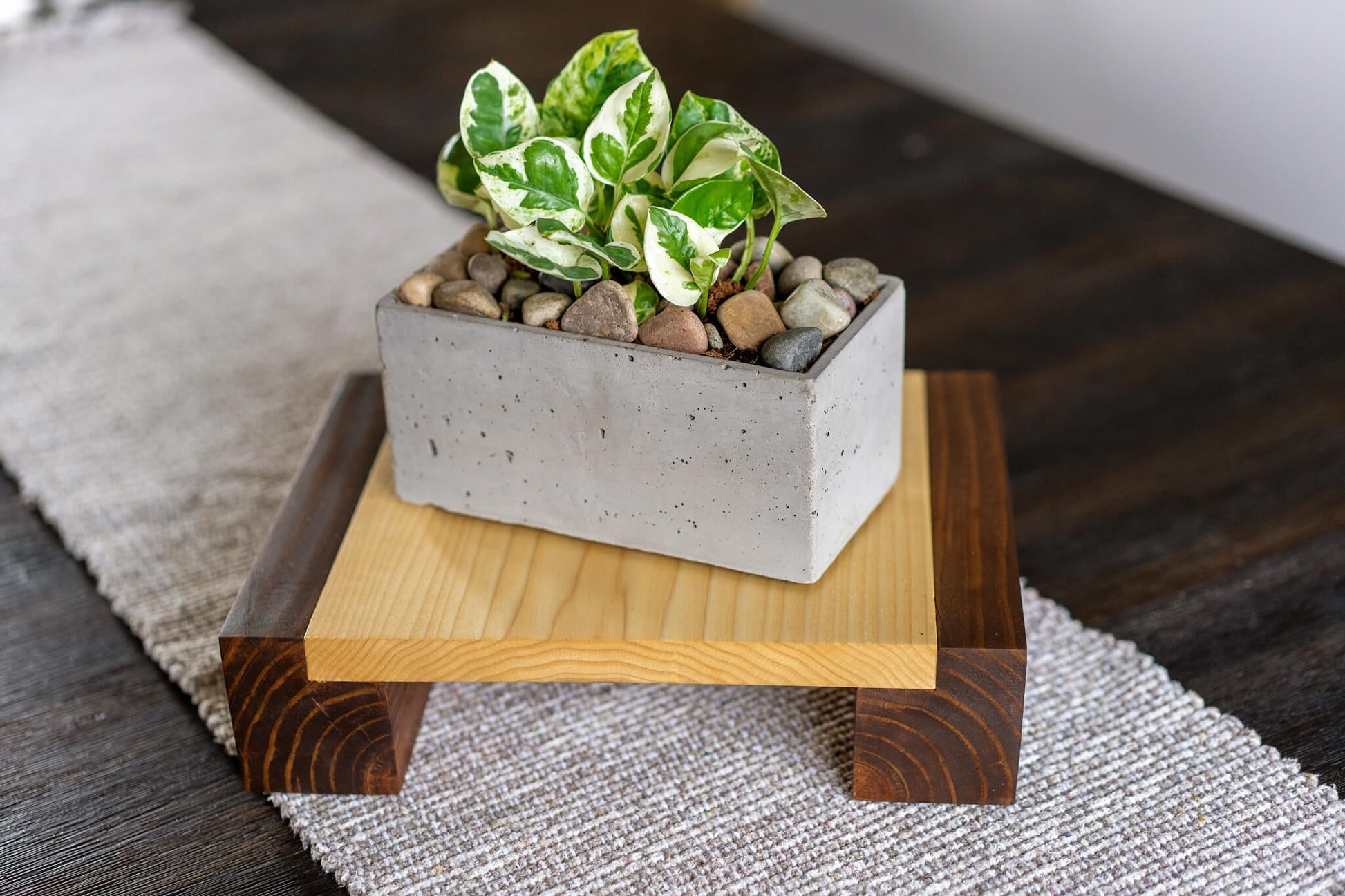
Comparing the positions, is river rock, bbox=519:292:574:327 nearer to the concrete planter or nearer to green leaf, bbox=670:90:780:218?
the concrete planter

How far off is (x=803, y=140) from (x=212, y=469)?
1204 millimetres

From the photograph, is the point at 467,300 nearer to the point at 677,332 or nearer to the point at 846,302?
the point at 677,332

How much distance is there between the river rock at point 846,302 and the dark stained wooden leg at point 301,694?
1.35 feet

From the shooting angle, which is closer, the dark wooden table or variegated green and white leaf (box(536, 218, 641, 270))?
variegated green and white leaf (box(536, 218, 641, 270))

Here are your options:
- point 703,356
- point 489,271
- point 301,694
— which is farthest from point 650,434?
point 301,694

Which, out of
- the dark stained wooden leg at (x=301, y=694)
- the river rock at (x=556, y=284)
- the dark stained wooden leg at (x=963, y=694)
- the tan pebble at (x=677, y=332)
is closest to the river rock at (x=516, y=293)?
the river rock at (x=556, y=284)

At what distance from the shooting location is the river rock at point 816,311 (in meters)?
0.94

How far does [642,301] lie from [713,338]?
6 cm

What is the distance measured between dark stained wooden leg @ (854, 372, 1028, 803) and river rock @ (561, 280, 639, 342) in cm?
28

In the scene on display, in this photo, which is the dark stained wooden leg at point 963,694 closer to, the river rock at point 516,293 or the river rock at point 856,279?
the river rock at point 856,279

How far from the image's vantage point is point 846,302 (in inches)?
38.3

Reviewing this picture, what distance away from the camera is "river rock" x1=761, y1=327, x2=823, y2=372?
899 millimetres

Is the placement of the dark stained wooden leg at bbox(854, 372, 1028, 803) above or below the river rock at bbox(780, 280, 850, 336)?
below

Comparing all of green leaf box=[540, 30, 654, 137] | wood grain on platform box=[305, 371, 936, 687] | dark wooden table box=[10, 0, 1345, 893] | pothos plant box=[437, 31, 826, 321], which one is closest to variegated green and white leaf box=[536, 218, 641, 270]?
pothos plant box=[437, 31, 826, 321]
